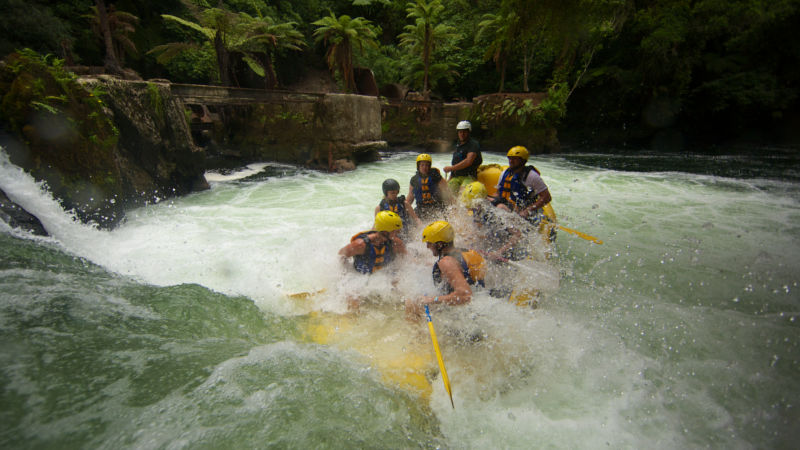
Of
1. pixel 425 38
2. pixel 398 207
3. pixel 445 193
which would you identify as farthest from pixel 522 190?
pixel 425 38

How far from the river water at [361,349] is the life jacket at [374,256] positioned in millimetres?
148

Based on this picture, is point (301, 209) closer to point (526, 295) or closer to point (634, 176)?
point (526, 295)

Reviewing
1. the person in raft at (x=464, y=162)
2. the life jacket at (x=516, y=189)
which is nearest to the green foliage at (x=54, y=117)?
the person in raft at (x=464, y=162)

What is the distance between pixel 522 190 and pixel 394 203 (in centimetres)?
187

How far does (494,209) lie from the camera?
4.99m

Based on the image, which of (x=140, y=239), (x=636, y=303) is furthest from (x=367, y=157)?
(x=636, y=303)

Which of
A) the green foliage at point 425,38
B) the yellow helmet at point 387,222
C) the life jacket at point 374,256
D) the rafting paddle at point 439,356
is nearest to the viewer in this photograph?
the rafting paddle at point 439,356

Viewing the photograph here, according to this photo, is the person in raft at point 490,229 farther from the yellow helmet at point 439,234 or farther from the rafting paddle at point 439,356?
the rafting paddle at point 439,356

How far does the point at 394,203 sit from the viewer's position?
4914 millimetres

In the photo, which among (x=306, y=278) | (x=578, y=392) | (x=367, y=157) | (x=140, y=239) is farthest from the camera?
(x=367, y=157)

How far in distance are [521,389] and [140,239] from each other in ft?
20.6

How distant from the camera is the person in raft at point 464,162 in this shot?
231 inches

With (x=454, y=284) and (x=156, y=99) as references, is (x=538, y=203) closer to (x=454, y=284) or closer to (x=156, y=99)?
(x=454, y=284)

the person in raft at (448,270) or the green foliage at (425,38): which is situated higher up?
the green foliage at (425,38)
